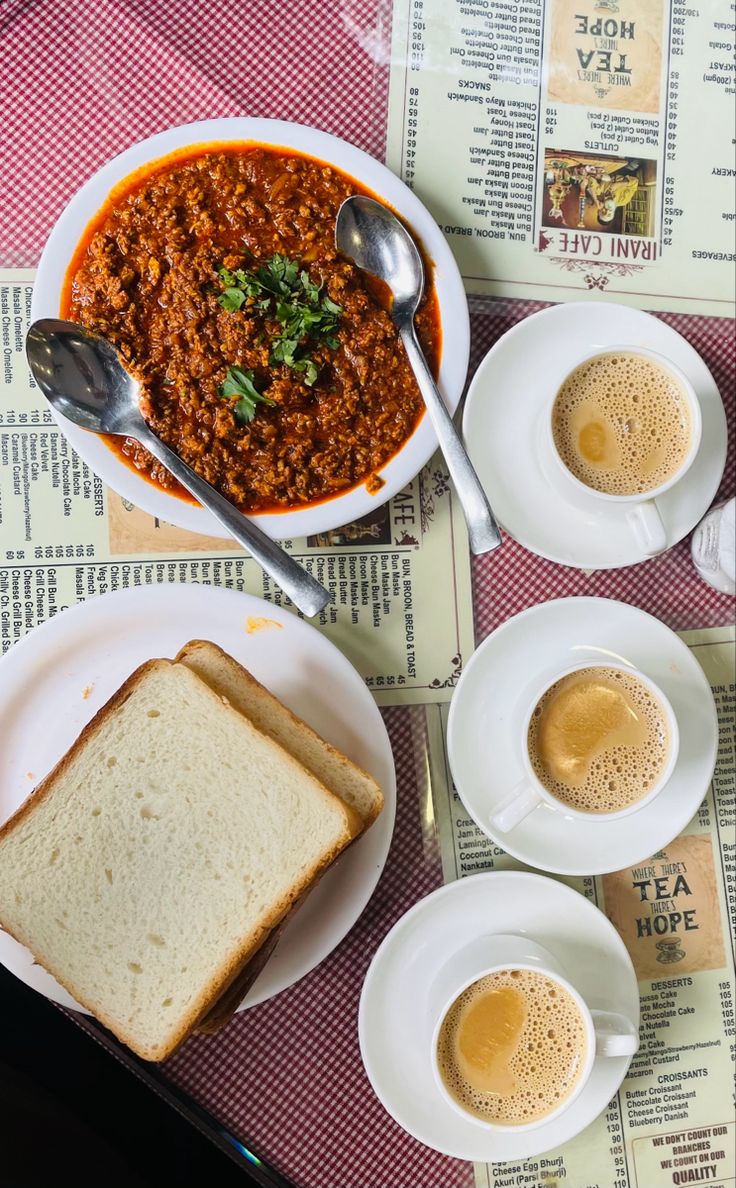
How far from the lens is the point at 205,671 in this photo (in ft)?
4.59

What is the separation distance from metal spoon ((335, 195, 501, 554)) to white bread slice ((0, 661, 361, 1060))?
1.54 feet

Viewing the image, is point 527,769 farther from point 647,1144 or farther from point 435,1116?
point 647,1144

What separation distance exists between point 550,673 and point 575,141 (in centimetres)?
92

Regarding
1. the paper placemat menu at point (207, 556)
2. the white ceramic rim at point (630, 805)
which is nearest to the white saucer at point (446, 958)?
the white ceramic rim at point (630, 805)

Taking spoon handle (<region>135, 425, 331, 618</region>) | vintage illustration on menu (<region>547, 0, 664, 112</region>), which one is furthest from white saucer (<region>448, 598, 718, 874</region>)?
vintage illustration on menu (<region>547, 0, 664, 112</region>)

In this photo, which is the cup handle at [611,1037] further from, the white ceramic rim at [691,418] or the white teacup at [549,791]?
the white ceramic rim at [691,418]

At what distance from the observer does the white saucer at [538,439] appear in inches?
57.3

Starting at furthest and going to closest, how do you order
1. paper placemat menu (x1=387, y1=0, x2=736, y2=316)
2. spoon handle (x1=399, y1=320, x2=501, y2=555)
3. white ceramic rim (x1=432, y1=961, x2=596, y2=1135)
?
paper placemat menu (x1=387, y1=0, x2=736, y2=316) → spoon handle (x1=399, y1=320, x2=501, y2=555) → white ceramic rim (x1=432, y1=961, x2=596, y2=1135)

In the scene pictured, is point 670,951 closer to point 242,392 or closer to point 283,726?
point 283,726

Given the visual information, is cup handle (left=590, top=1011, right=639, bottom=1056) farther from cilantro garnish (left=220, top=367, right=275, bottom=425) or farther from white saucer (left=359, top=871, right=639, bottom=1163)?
cilantro garnish (left=220, top=367, right=275, bottom=425)

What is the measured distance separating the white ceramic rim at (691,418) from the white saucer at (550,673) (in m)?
0.18

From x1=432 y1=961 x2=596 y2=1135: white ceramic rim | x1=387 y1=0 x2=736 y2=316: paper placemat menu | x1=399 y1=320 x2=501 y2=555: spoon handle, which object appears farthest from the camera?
x1=387 y1=0 x2=736 y2=316: paper placemat menu

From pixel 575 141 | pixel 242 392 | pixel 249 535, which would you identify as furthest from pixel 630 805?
pixel 575 141

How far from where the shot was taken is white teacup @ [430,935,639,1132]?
52.0 inches
